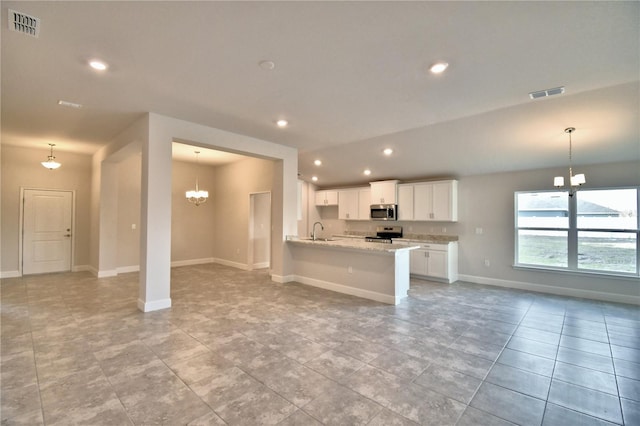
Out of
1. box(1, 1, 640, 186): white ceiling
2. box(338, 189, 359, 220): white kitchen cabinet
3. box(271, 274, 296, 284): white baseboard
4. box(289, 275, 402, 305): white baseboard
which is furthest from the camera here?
box(338, 189, 359, 220): white kitchen cabinet

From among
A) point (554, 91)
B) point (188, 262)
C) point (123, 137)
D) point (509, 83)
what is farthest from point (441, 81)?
point (188, 262)

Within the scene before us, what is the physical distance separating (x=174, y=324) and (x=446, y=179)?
601 centimetres

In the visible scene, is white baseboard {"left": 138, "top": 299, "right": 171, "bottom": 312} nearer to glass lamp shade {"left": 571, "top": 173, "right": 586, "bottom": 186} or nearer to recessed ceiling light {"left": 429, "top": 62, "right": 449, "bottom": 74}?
recessed ceiling light {"left": 429, "top": 62, "right": 449, "bottom": 74}

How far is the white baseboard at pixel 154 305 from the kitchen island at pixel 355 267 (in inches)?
100

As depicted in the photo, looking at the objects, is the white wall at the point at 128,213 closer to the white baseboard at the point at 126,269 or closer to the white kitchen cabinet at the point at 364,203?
the white baseboard at the point at 126,269

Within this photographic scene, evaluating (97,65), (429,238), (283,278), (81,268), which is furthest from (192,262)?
(429,238)

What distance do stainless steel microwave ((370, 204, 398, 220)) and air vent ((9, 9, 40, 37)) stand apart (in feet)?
21.2

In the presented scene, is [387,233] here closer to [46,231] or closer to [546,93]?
[546,93]

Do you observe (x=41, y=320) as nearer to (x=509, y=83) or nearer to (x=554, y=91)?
(x=509, y=83)

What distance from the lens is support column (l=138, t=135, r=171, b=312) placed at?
420cm

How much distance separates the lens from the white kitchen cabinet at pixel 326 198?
873 cm

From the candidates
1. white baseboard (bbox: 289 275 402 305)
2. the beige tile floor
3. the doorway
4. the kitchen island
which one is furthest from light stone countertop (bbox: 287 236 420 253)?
the doorway

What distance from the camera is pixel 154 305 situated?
14.0 feet

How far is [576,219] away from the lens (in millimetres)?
5410
